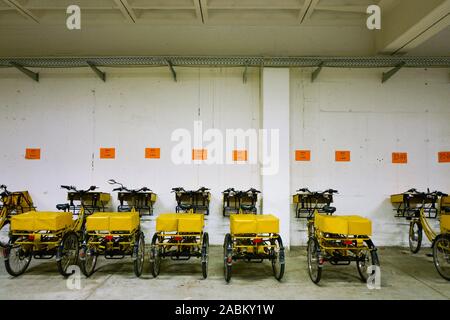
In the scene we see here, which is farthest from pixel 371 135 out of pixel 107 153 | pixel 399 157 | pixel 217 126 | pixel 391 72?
pixel 107 153

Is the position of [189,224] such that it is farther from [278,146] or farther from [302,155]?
[302,155]

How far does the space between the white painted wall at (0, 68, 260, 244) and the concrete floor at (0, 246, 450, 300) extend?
1.51 m

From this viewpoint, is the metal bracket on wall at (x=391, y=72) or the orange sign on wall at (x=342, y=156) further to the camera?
the orange sign on wall at (x=342, y=156)

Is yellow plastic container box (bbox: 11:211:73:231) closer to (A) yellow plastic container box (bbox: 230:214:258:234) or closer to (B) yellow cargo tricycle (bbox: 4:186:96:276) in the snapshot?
(B) yellow cargo tricycle (bbox: 4:186:96:276)

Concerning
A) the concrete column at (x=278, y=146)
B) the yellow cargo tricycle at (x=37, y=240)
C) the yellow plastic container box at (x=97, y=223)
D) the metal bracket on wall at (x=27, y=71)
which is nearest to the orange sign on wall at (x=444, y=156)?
the concrete column at (x=278, y=146)

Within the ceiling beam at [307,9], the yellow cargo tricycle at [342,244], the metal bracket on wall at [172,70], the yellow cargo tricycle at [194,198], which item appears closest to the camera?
the yellow cargo tricycle at [342,244]

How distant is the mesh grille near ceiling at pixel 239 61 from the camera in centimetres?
488

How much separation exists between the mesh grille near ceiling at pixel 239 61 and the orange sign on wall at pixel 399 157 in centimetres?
163

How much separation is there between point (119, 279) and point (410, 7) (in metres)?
5.78

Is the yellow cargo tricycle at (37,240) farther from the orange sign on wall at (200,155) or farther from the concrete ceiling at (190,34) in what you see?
the concrete ceiling at (190,34)

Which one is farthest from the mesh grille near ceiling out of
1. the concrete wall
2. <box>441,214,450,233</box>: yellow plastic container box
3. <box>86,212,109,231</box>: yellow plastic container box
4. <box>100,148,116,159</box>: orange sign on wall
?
<box>86,212,109,231</box>: yellow plastic container box

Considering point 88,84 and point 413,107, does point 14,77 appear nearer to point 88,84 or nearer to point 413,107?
point 88,84

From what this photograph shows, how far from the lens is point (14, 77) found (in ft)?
18.0

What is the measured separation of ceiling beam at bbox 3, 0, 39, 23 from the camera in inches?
187
